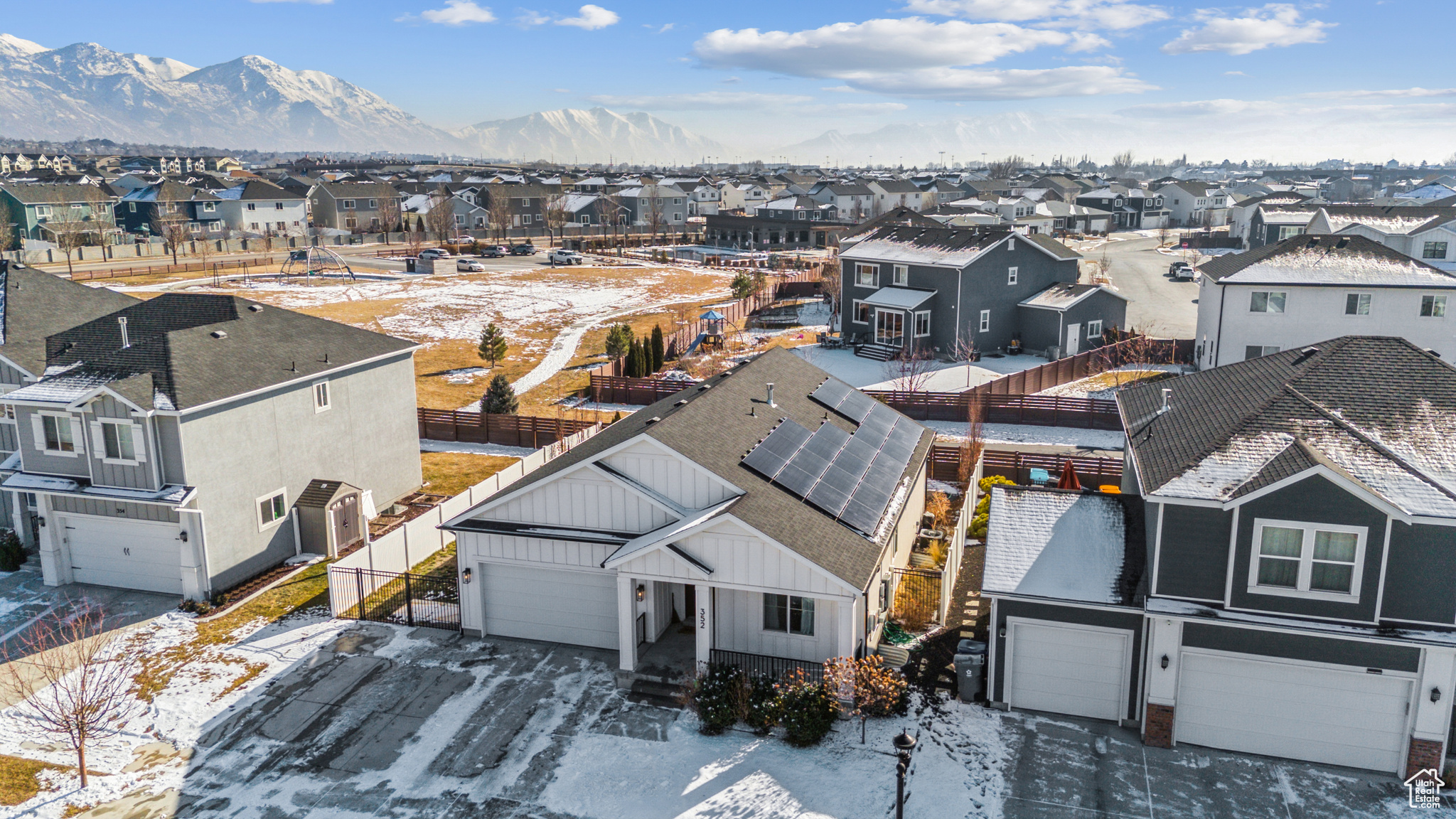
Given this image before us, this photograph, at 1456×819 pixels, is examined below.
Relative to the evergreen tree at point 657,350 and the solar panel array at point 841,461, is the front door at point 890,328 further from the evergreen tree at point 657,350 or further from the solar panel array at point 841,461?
the solar panel array at point 841,461

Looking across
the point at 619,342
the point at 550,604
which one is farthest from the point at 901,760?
the point at 619,342

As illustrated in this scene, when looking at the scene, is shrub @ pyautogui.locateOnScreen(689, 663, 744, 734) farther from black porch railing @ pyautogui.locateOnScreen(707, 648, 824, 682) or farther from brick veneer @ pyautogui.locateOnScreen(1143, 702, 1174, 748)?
brick veneer @ pyautogui.locateOnScreen(1143, 702, 1174, 748)

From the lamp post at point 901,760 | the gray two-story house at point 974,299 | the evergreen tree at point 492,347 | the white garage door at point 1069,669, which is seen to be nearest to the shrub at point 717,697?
the lamp post at point 901,760

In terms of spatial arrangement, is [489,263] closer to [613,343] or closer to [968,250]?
[613,343]

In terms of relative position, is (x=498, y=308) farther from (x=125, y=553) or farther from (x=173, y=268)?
(x=125, y=553)

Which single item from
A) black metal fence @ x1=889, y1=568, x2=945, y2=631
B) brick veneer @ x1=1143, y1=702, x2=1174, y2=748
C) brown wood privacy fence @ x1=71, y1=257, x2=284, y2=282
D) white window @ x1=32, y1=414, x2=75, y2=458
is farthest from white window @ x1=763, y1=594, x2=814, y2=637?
brown wood privacy fence @ x1=71, y1=257, x2=284, y2=282

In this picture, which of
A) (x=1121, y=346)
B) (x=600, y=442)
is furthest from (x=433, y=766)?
(x=1121, y=346)

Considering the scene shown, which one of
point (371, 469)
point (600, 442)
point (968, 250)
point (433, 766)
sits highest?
point (968, 250)

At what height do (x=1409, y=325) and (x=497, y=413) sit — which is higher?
(x=1409, y=325)
